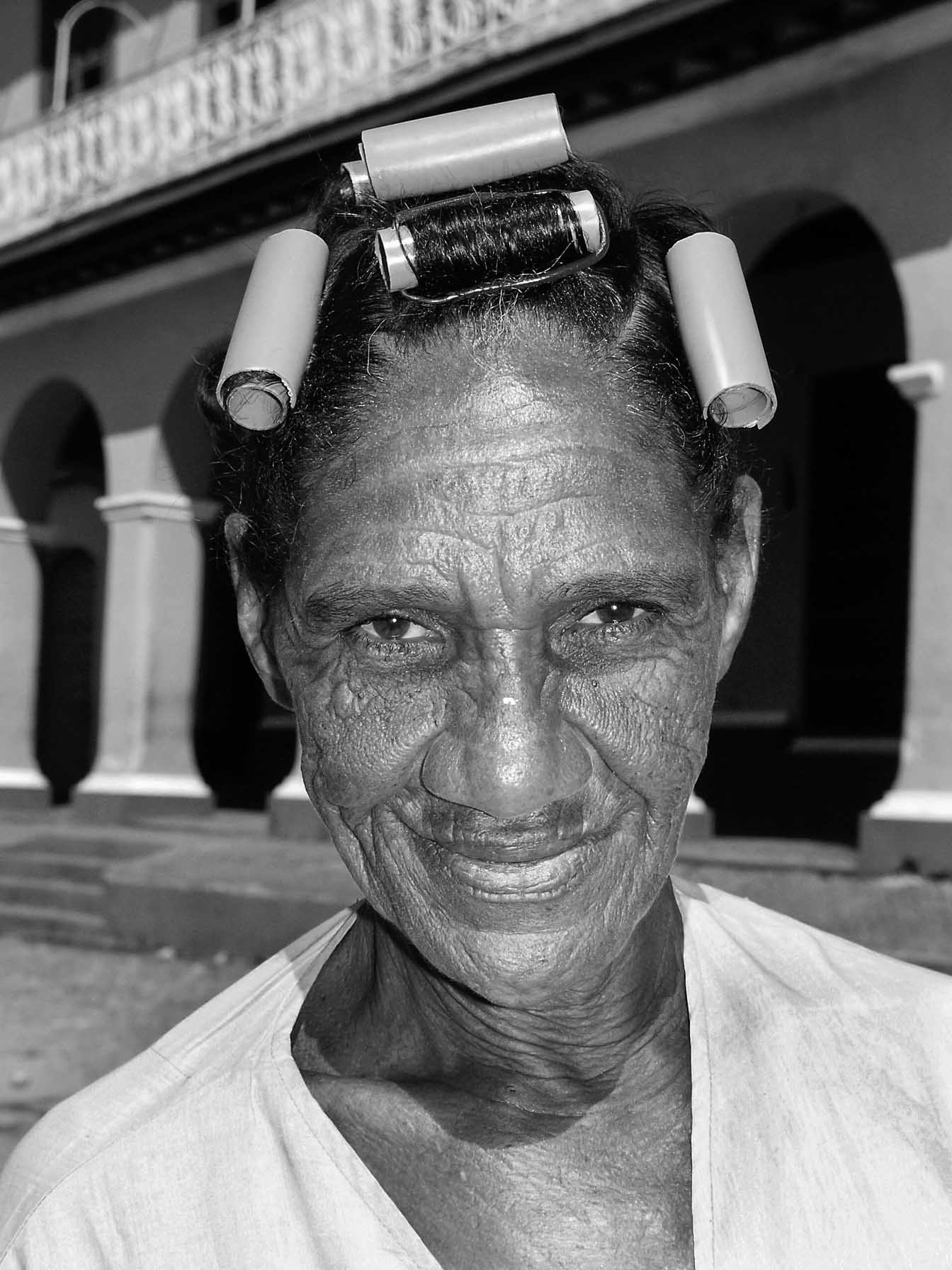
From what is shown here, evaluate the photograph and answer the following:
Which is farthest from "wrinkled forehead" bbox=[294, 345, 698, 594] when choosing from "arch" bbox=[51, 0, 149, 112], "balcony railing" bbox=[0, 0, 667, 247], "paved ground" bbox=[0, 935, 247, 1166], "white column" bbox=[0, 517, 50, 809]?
"white column" bbox=[0, 517, 50, 809]

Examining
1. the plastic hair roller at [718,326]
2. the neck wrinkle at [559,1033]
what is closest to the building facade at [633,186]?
the neck wrinkle at [559,1033]

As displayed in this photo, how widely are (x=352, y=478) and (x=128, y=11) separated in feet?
40.4

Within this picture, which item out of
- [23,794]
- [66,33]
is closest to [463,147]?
[23,794]

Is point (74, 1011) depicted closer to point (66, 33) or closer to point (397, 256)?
point (397, 256)

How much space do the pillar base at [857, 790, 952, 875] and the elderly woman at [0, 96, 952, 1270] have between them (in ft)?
19.1

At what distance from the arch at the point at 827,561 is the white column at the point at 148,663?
13.6 feet

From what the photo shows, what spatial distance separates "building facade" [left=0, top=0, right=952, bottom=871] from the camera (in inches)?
278

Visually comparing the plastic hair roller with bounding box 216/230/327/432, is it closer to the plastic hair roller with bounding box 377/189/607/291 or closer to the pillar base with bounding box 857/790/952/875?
the plastic hair roller with bounding box 377/189/607/291

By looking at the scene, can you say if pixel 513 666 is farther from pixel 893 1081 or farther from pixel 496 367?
pixel 893 1081

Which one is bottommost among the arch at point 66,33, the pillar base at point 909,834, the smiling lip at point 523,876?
the pillar base at point 909,834

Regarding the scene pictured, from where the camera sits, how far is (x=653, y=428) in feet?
3.95

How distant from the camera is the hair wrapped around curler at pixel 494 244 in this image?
3.76 feet

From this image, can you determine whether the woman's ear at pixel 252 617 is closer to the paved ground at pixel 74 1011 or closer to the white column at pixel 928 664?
the paved ground at pixel 74 1011

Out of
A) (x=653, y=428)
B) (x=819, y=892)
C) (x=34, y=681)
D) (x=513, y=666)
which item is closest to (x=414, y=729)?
(x=513, y=666)
